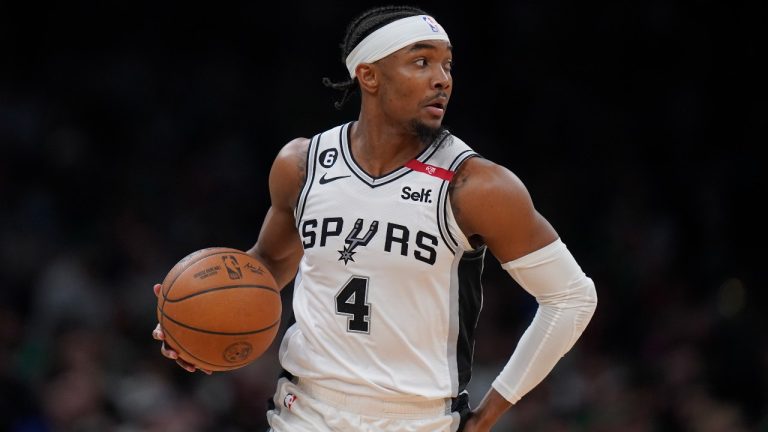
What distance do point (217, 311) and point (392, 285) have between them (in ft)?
2.26

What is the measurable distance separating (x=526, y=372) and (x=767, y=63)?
718 cm

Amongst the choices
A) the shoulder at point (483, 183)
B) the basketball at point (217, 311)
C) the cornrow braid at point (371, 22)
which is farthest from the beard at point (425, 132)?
the basketball at point (217, 311)

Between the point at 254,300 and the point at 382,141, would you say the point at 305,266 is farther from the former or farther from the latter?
the point at 382,141

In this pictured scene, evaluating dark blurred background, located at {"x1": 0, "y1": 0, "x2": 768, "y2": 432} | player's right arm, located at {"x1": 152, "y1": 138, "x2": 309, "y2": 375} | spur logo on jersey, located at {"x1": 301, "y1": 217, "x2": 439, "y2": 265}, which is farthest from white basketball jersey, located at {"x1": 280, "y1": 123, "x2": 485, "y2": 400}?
dark blurred background, located at {"x1": 0, "y1": 0, "x2": 768, "y2": 432}

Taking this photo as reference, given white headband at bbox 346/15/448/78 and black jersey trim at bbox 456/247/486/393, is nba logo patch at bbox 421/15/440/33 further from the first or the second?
black jersey trim at bbox 456/247/486/393

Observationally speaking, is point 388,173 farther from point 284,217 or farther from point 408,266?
point 284,217

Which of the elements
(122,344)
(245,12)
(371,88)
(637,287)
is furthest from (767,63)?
(371,88)

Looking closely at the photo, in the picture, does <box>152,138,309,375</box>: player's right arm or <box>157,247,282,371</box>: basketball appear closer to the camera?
<box>157,247,282,371</box>: basketball

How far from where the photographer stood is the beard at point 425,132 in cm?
466

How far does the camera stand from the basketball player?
14.8 feet

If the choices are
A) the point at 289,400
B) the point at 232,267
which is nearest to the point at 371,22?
the point at 232,267

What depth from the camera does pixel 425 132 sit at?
4680mm

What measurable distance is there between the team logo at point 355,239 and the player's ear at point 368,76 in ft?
1.88

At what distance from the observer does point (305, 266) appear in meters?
4.83
